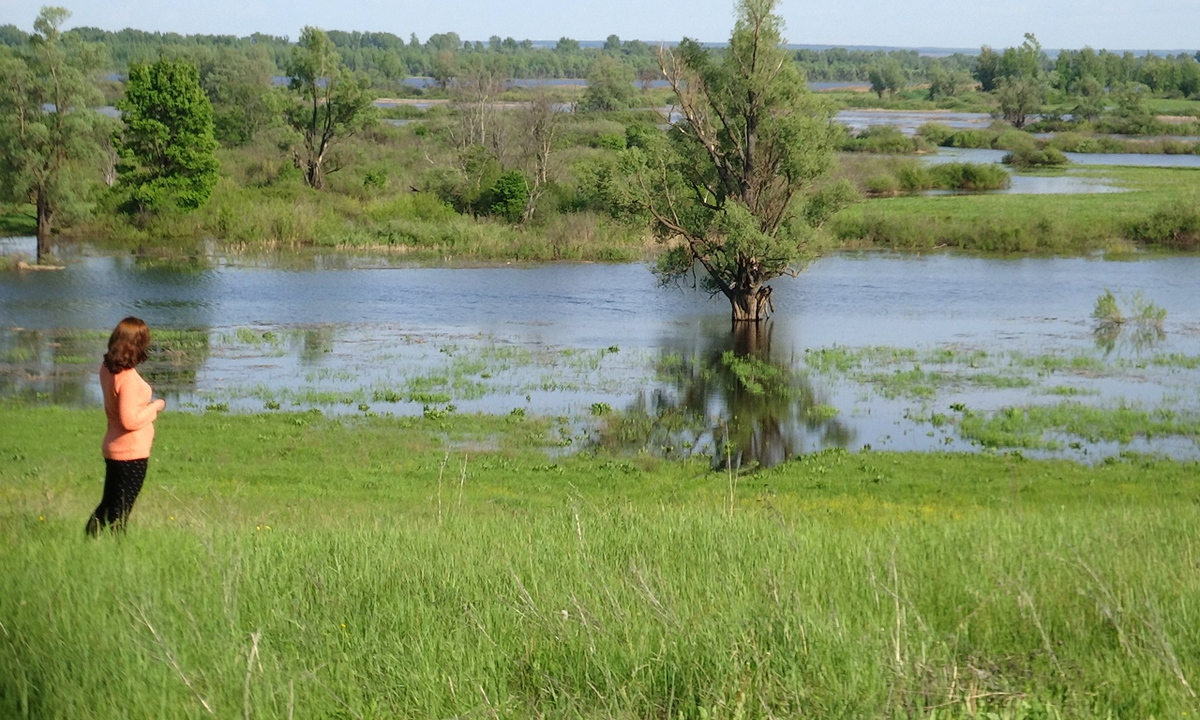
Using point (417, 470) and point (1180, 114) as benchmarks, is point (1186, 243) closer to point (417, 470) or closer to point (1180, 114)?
point (417, 470)

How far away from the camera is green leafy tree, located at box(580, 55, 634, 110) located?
117 m

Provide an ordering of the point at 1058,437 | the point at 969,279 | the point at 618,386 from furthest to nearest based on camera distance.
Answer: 1. the point at 969,279
2. the point at 618,386
3. the point at 1058,437

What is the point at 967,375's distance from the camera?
29.5 m

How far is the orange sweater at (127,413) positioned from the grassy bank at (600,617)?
612 millimetres

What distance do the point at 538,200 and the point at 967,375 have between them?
34.9 metres

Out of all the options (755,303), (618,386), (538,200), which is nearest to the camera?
(618,386)

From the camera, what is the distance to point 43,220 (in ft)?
163

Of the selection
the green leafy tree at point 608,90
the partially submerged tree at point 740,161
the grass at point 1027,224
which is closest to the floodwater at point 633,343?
the partially submerged tree at point 740,161

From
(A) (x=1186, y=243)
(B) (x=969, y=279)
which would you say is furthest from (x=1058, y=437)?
(A) (x=1186, y=243)

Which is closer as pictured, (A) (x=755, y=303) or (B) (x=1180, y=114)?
(A) (x=755, y=303)

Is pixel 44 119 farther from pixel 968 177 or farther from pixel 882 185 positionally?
pixel 968 177

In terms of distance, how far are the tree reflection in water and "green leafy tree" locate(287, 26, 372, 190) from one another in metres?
37.1

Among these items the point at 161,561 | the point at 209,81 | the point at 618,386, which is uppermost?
the point at 209,81

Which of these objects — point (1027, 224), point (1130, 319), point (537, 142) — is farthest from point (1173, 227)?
point (537, 142)
